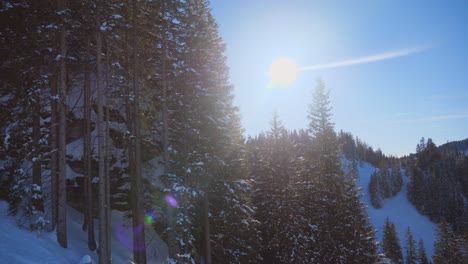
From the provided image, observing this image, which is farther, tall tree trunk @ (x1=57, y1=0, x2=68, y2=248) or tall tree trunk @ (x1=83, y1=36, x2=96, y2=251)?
tall tree trunk @ (x1=83, y1=36, x2=96, y2=251)

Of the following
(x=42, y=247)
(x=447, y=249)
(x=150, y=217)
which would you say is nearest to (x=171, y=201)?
(x=42, y=247)

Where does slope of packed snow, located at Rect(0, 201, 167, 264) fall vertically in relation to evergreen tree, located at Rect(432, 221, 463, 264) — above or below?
above

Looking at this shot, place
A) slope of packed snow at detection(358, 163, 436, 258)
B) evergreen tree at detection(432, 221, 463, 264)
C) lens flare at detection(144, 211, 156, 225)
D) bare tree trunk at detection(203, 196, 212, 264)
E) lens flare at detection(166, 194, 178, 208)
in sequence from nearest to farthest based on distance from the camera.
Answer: lens flare at detection(166, 194, 178, 208), bare tree trunk at detection(203, 196, 212, 264), lens flare at detection(144, 211, 156, 225), evergreen tree at detection(432, 221, 463, 264), slope of packed snow at detection(358, 163, 436, 258)

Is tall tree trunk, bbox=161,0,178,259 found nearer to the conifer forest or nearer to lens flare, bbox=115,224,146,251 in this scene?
the conifer forest

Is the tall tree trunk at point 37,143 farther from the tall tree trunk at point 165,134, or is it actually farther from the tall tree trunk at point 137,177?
the tall tree trunk at point 165,134

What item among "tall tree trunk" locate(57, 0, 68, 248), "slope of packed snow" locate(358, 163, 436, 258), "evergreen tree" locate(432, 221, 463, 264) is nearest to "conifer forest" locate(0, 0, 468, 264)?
"tall tree trunk" locate(57, 0, 68, 248)

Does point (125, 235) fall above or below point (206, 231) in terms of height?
below

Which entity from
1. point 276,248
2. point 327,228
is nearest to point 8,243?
point 276,248

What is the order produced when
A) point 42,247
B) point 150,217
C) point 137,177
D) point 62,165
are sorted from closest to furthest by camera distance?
point 42,247
point 62,165
point 137,177
point 150,217

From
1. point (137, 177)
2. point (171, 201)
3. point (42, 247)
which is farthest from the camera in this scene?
point (137, 177)

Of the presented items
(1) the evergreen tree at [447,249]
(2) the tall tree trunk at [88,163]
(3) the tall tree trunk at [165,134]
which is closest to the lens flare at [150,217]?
(2) the tall tree trunk at [88,163]

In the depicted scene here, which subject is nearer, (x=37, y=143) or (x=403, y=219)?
(x=37, y=143)

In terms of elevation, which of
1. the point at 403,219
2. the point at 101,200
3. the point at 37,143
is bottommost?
the point at 403,219

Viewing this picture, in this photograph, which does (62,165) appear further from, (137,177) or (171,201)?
(171,201)
